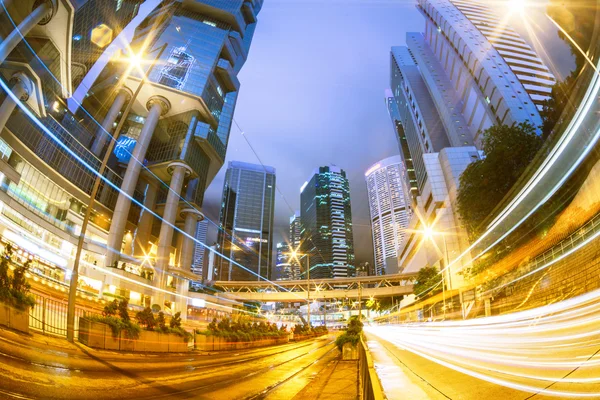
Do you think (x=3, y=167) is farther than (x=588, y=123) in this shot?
Yes

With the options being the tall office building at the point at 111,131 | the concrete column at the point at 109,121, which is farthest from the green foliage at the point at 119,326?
the concrete column at the point at 109,121

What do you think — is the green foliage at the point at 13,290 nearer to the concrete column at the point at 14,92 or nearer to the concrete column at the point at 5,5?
the concrete column at the point at 5,5

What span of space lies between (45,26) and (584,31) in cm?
5146

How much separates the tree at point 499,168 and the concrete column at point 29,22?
42854 mm

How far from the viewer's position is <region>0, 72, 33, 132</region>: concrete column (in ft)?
97.9

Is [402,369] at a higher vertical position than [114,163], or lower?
lower

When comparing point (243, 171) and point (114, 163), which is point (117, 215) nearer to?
point (114, 163)

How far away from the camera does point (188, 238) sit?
221 feet

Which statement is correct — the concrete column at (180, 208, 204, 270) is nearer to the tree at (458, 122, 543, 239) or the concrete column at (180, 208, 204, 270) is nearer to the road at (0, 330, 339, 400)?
the tree at (458, 122, 543, 239)

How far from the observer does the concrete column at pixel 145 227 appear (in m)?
61.1

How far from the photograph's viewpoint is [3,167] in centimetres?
3136

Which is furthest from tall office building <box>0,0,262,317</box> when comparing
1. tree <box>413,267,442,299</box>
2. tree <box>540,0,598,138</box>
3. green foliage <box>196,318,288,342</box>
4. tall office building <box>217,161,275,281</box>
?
tall office building <box>217,161,275,281</box>

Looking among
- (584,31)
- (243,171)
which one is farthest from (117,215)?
(243,171)

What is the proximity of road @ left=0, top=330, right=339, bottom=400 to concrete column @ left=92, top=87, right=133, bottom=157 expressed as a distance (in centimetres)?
5336
